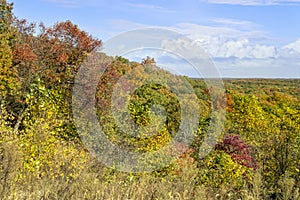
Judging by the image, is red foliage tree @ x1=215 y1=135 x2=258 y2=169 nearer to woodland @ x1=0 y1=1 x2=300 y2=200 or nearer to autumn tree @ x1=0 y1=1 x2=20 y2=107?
woodland @ x1=0 y1=1 x2=300 y2=200

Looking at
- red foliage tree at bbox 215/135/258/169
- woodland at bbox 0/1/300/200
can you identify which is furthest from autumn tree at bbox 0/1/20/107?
red foliage tree at bbox 215/135/258/169

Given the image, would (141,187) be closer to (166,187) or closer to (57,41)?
(166,187)

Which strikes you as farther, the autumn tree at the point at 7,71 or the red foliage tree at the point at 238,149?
the autumn tree at the point at 7,71

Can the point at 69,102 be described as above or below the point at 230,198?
above

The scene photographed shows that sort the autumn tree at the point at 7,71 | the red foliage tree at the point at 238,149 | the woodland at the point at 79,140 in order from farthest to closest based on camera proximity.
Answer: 1. the autumn tree at the point at 7,71
2. the red foliage tree at the point at 238,149
3. the woodland at the point at 79,140

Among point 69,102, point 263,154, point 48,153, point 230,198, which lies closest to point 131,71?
point 69,102

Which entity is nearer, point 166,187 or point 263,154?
point 166,187

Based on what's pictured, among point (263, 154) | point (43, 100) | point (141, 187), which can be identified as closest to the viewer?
point (141, 187)

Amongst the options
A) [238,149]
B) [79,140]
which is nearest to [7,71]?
[79,140]

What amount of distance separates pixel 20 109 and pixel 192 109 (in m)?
10.9

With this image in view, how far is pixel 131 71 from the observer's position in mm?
17172

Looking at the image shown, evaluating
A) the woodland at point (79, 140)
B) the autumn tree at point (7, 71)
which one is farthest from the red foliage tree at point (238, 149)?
the autumn tree at point (7, 71)

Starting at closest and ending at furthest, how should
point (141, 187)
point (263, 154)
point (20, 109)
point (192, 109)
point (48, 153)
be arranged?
point (141, 187), point (48, 153), point (263, 154), point (20, 109), point (192, 109)

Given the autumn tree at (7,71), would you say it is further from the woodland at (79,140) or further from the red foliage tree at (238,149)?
the red foliage tree at (238,149)
